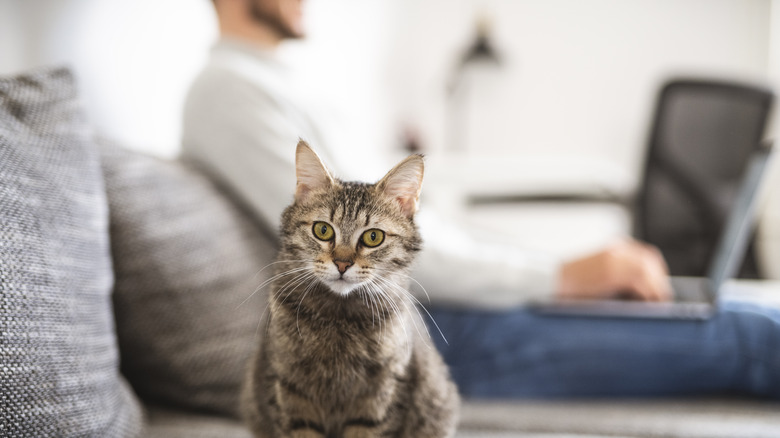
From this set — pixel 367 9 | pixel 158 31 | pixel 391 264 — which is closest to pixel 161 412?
pixel 391 264

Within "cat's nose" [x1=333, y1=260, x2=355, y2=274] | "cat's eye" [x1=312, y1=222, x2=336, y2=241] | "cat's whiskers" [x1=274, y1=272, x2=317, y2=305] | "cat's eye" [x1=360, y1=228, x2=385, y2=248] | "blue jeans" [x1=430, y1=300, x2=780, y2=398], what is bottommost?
"blue jeans" [x1=430, y1=300, x2=780, y2=398]

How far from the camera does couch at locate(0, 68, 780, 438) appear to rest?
583 millimetres

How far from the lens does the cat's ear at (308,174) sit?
1.96ft

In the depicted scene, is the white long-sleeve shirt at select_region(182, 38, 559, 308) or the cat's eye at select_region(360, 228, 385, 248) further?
the white long-sleeve shirt at select_region(182, 38, 559, 308)

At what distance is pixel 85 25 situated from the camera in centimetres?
115

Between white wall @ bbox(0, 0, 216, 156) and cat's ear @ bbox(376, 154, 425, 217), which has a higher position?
white wall @ bbox(0, 0, 216, 156)

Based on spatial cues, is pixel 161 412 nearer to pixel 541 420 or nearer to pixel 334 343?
pixel 334 343

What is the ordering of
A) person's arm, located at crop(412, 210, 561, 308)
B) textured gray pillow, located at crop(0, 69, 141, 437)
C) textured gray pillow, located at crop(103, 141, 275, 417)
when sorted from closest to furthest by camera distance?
textured gray pillow, located at crop(0, 69, 141, 437) < textured gray pillow, located at crop(103, 141, 275, 417) < person's arm, located at crop(412, 210, 561, 308)

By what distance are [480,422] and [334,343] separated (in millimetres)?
462

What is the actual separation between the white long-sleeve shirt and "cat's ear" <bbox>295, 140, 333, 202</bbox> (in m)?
0.32

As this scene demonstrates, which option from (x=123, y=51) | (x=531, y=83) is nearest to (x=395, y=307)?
(x=123, y=51)

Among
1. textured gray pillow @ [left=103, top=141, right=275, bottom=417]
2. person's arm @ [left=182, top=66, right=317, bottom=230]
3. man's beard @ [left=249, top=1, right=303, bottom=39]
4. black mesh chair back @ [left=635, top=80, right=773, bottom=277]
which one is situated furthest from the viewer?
black mesh chair back @ [left=635, top=80, right=773, bottom=277]

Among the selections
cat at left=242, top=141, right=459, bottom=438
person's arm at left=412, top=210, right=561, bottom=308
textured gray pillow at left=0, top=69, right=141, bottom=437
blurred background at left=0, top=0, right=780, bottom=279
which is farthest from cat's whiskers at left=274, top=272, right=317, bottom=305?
blurred background at left=0, top=0, right=780, bottom=279

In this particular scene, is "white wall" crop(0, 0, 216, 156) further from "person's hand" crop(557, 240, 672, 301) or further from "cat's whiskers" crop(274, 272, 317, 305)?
"person's hand" crop(557, 240, 672, 301)
